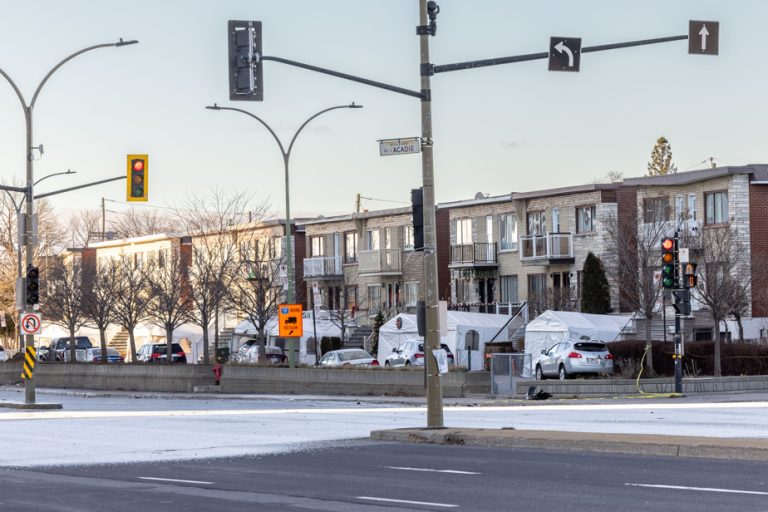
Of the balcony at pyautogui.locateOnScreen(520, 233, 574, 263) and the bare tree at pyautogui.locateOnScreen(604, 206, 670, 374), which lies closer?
the bare tree at pyautogui.locateOnScreen(604, 206, 670, 374)

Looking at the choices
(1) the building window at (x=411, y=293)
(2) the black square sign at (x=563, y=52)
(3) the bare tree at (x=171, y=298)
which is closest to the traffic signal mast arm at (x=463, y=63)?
(2) the black square sign at (x=563, y=52)

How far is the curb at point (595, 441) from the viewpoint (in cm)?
1902

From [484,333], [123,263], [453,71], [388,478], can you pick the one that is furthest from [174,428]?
[123,263]

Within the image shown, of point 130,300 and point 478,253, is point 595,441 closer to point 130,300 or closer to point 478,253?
point 478,253

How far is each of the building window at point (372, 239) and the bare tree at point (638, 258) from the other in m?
20.0

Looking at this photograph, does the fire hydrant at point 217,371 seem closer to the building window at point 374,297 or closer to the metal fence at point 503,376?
the metal fence at point 503,376

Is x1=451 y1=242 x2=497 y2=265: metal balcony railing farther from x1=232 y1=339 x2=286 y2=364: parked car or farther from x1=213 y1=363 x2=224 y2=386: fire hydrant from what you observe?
x1=213 y1=363 x2=224 y2=386: fire hydrant

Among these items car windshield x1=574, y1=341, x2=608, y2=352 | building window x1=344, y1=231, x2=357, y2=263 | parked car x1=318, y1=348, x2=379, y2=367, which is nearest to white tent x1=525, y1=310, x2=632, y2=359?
car windshield x1=574, y1=341, x2=608, y2=352

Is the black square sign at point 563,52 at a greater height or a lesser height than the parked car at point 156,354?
greater

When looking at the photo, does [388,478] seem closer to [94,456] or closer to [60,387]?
[94,456]

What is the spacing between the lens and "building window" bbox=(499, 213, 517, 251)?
6862 centimetres

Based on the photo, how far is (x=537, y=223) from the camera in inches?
2643

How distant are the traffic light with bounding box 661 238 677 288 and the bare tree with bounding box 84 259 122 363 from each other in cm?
3734

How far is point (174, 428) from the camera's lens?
94.0 ft
